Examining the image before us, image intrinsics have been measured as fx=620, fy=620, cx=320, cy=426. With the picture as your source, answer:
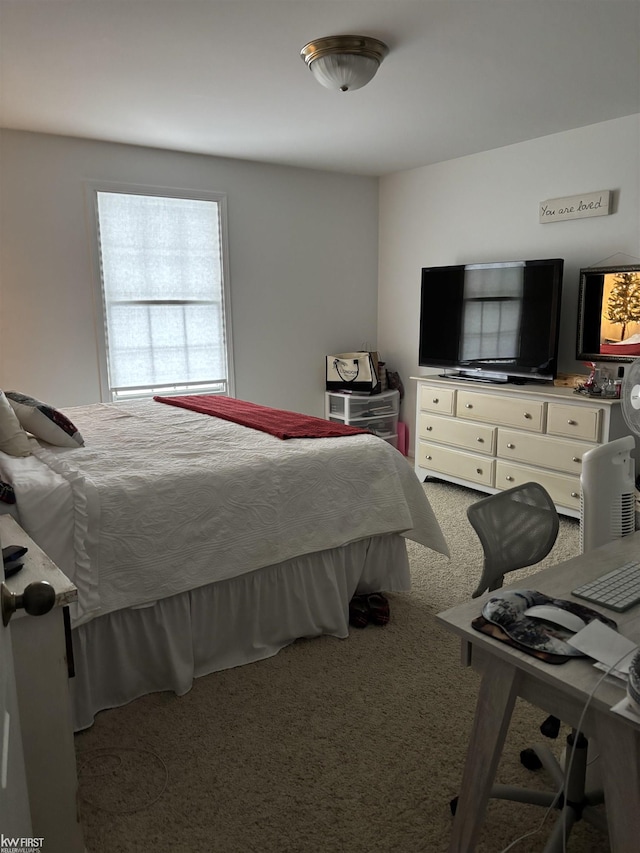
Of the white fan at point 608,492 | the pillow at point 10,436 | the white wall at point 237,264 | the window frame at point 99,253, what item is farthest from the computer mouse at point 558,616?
the white wall at point 237,264

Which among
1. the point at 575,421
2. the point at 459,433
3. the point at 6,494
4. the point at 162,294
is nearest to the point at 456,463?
the point at 459,433

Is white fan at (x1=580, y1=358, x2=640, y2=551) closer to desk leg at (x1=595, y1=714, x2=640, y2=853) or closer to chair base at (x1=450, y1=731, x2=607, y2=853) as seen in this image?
chair base at (x1=450, y1=731, x2=607, y2=853)

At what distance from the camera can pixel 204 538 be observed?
7.42 feet

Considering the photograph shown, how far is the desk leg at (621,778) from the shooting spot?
3.65 feet

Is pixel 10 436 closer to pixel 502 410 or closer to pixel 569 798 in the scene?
A: pixel 569 798

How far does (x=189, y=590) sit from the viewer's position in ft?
7.36

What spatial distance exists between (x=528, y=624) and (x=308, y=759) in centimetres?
101

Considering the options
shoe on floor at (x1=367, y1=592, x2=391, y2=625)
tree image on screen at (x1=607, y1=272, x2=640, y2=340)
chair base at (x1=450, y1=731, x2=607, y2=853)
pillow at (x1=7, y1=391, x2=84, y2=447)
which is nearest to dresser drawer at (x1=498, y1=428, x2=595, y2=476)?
tree image on screen at (x1=607, y1=272, x2=640, y2=340)

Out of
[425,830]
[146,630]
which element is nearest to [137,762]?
[146,630]

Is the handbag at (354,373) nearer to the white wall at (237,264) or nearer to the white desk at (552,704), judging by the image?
the white wall at (237,264)

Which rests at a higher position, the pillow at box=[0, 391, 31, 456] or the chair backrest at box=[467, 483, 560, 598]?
the pillow at box=[0, 391, 31, 456]

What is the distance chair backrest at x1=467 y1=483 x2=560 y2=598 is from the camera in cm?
183

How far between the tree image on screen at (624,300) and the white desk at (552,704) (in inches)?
105

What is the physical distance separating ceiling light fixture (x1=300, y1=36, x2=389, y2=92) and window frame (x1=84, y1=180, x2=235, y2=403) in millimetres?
2004
